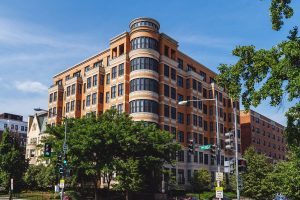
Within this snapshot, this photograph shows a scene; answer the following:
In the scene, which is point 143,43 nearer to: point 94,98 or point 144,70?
point 144,70

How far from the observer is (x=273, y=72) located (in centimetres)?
2066

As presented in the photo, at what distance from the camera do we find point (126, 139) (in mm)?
45906

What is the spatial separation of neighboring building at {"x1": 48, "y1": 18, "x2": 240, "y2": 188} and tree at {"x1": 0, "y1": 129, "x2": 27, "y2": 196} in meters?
15.8

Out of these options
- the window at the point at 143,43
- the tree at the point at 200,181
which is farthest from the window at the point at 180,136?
the window at the point at 143,43

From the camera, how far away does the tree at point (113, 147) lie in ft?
149

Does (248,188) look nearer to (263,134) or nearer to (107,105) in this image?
(107,105)

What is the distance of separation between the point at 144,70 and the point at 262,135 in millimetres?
61415

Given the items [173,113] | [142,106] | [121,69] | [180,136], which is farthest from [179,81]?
[142,106]

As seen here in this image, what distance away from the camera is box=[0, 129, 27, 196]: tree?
184 ft

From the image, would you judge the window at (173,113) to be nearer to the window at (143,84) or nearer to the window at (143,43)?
the window at (143,84)

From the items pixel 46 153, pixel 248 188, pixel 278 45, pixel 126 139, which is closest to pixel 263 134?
pixel 248 188

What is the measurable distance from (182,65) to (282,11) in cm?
5483

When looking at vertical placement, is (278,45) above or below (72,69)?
below

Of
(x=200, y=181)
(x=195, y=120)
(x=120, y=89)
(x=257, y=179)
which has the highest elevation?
(x=120, y=89)
